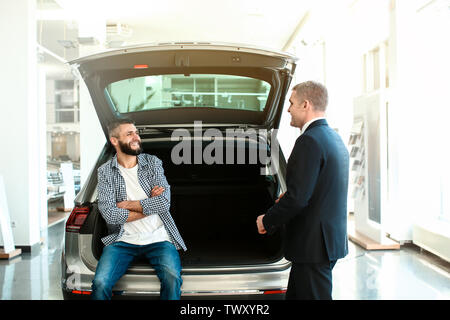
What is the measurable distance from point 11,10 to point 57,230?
313cm

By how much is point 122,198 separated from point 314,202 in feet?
3.57

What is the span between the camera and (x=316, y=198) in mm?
1747

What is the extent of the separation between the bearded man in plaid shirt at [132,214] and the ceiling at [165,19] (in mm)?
4336

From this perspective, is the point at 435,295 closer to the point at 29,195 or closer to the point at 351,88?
the point at 29,195

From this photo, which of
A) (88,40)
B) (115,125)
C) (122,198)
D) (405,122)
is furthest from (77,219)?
(88,40)

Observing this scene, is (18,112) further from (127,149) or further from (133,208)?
(133,208)

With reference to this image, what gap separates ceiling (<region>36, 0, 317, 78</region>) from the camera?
6879 mm

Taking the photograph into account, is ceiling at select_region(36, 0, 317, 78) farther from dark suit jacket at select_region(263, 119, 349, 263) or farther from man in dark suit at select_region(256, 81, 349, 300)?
dark suit jacket at select_region(263, 119, 349, 263)

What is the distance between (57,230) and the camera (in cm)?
626

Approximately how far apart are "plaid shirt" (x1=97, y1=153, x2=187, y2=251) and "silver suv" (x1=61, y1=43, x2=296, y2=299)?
0.23 feet

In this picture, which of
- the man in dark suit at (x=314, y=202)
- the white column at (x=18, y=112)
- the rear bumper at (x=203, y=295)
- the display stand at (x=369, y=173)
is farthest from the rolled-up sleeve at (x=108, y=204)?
the display stand at (x=369, y=173)

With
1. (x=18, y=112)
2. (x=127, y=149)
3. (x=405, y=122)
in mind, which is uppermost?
(x=18, y=112)
